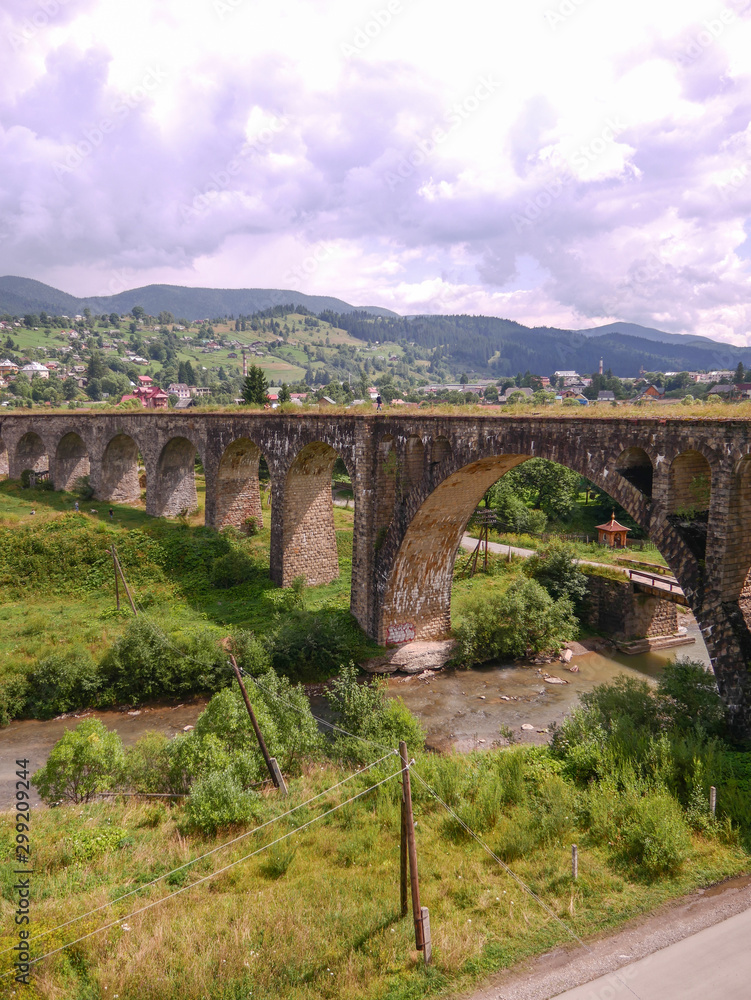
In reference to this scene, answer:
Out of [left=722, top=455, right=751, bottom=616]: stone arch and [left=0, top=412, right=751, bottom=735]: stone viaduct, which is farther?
[left=0, top=412, right=751, bottom=735]: stone viaduct

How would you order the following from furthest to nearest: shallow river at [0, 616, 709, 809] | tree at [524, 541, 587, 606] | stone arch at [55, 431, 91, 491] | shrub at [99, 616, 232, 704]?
1. stone arch at [55, 431, 91, 491]
2. tree at [524, 541, 587, 606]
3. shrub at [99, 616, 232, 704]
4. shallow river at [0, 616, 709, 809]

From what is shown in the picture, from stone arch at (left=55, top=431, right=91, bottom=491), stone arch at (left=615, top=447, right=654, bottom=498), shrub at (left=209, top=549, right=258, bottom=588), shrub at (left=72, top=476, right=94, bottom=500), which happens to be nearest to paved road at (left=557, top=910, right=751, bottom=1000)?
stone arch at (left=615, top=447, right=654, bottom=498)

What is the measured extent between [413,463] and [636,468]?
8.41 m

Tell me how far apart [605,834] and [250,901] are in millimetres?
6699

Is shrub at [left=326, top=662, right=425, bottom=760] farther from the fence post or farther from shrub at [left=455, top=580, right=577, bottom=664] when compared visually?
shrub at [left=455, top=580, right=577, bottom=664]

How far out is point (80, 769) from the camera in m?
13.7

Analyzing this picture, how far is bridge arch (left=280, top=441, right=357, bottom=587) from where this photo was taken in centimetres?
2669

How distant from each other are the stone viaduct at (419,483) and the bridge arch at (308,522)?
0.19ft

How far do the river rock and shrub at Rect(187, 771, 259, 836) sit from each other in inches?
387

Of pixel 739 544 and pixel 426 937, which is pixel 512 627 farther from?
pixel 426 937

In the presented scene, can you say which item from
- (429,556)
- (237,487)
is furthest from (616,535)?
(237,487)

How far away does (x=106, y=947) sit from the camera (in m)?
9.44

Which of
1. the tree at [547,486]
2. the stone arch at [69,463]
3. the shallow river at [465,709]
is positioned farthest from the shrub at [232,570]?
the tree at [547,486]

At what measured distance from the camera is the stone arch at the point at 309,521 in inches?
1051
